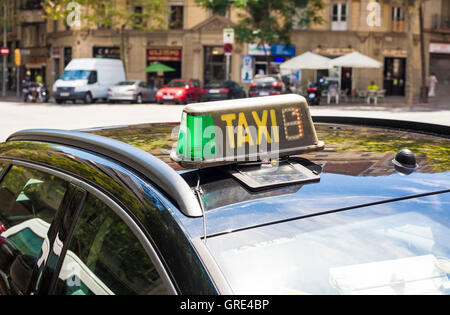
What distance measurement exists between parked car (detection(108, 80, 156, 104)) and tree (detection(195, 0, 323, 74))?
5478mm

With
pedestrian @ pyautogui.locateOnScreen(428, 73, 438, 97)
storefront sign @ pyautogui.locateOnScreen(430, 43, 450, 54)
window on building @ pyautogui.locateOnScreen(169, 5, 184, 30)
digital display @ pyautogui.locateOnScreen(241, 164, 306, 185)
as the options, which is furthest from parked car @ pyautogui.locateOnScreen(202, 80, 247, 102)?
digital display @ pyautogui.locateOnScreen(241, 164, 306, 185)

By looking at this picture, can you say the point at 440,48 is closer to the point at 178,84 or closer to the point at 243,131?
the point at 178,84

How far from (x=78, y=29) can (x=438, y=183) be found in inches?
1688

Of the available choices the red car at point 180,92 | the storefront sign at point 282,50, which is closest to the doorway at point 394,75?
the storefront sign at point 282,50

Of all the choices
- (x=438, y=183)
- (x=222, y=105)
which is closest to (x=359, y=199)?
(x=438, y=183)

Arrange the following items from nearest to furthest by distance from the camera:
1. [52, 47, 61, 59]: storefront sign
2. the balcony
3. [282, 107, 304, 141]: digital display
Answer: [282, 107, 304, 141]: digital display < the balcony < [52, 47, 61, 59]: storefront sign

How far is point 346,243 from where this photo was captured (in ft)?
4.56

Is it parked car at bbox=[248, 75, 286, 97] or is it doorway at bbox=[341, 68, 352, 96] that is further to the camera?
doorway at bbox=[341, 68, 352, 96]

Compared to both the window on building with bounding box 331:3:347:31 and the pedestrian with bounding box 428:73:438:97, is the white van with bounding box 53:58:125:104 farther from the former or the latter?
the pedestrian with bounding box 428:73:438:97

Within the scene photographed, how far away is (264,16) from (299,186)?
34.2 meters

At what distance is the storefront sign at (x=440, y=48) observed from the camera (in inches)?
1706

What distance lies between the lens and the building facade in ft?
132

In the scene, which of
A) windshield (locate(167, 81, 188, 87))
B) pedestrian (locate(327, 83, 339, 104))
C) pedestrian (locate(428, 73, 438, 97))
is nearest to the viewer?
windshield (locate(167, 81, 188, 87))
